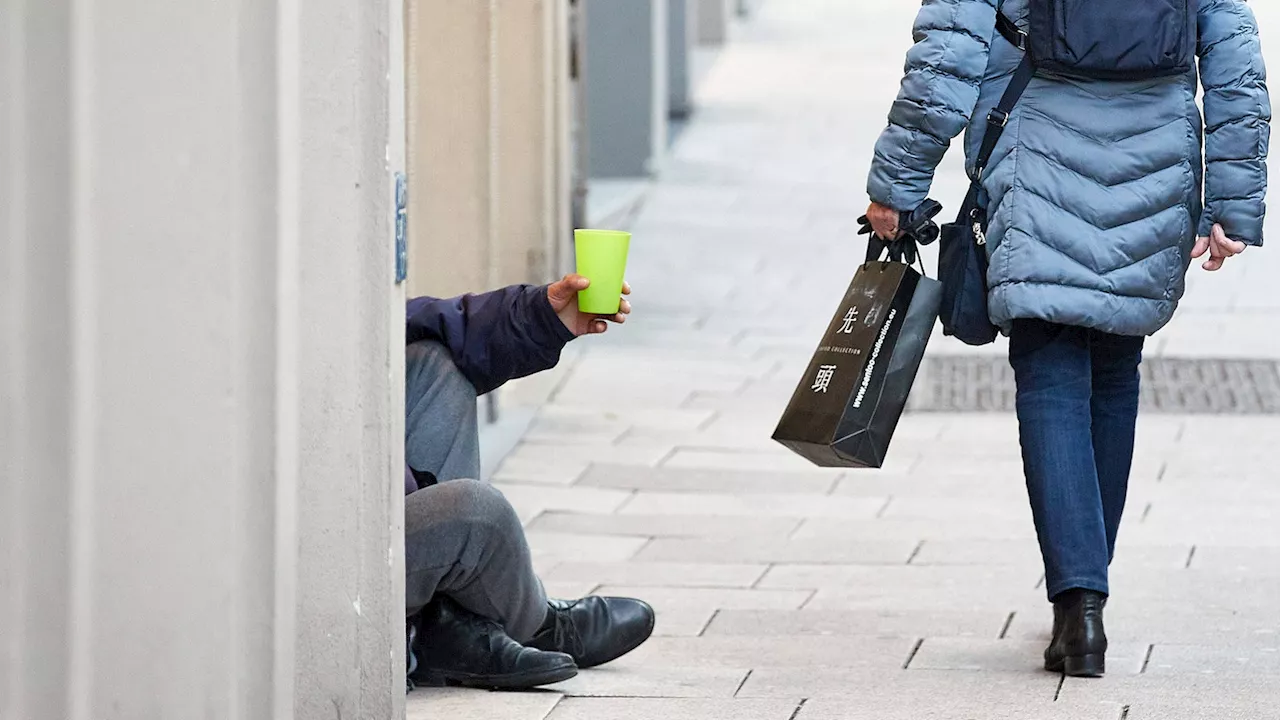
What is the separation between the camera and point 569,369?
8680mm

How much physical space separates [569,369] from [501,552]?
453 cm

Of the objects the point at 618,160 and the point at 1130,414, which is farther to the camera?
the point at 618,160

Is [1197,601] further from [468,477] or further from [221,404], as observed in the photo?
[221,404]

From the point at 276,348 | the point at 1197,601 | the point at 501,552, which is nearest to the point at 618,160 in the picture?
the point at 1197,601

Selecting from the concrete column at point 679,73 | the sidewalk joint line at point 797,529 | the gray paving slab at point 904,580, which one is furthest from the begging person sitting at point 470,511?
the concrete column at point 679,73

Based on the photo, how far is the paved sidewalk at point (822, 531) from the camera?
14.2ft

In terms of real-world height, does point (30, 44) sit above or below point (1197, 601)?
above

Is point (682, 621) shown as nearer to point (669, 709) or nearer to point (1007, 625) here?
point (1007, 625)

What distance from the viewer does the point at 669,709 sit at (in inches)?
164

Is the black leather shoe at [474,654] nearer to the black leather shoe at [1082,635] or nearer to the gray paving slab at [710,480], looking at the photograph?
the black leather shoe at [1082,635]

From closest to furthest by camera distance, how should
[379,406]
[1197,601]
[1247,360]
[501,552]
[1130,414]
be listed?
[379,406]
[501,552]
[1130,414]
[1197,601]
[1247,360]

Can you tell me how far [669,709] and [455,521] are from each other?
0.55 metres

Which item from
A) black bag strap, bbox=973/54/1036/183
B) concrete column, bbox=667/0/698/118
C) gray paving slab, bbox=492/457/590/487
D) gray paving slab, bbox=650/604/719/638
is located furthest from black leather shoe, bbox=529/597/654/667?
concrete column, bbox=667/0/698/118

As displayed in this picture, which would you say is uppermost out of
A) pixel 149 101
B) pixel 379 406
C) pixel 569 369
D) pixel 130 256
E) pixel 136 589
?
pixel 149 101
